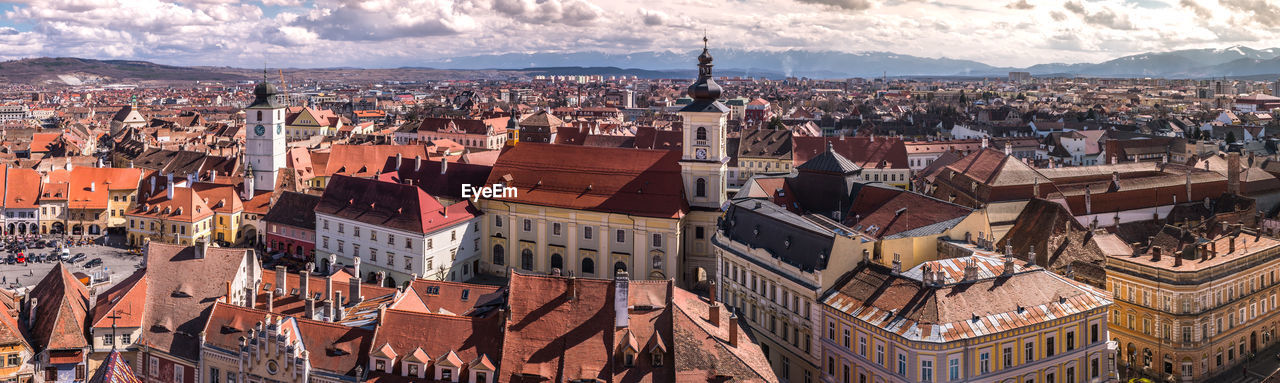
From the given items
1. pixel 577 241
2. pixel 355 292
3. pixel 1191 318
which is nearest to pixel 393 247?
pixel 577 241

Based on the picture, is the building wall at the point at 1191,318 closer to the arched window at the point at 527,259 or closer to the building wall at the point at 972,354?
the building wall at the point at 972,354

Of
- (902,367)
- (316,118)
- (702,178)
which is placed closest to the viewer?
(902,367)

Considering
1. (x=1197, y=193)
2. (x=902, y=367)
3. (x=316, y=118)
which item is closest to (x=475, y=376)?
(x=902, y=367)

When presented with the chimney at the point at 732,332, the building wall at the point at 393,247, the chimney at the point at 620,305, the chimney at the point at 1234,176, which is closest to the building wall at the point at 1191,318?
the chimney at the point at 732,332

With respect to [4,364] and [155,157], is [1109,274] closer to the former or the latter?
[4,364]

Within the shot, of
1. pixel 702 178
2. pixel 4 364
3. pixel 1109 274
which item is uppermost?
pixel 702 178
